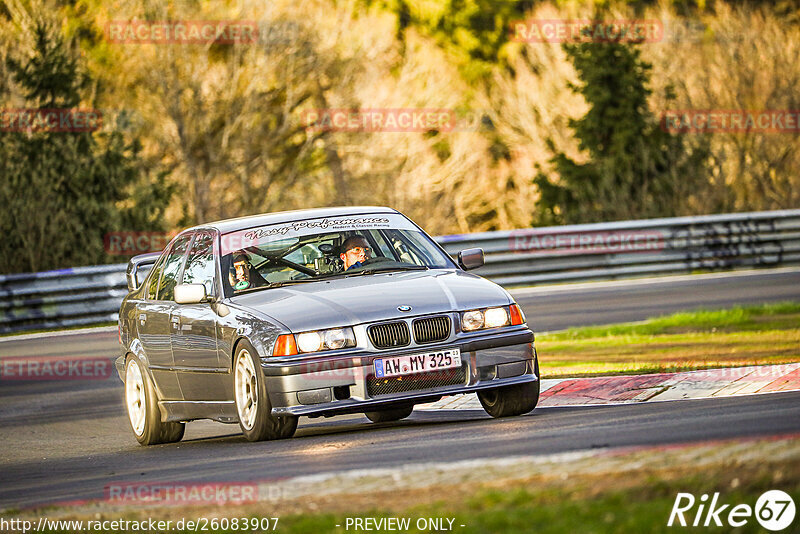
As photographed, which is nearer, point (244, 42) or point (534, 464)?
point (534, 464)

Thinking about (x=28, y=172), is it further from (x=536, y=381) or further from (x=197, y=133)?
(x=536, y=381)

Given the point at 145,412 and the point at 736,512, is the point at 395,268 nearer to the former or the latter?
the point at 145,412

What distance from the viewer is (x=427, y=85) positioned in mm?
48375

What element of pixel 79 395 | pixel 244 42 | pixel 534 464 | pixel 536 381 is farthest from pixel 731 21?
pixel 534 464

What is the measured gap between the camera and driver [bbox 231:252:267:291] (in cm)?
1034

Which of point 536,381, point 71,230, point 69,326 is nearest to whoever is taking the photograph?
point 536,381

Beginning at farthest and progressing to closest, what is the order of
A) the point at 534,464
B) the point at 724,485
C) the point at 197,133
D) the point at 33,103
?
the point at 197,133 < the point at 33,103 < the point at 534,464 < the point at 724,485

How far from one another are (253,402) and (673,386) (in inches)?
137

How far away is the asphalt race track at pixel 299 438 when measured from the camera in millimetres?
7625

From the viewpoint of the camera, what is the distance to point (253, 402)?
9.61 meters

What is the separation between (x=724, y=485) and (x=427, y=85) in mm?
43340

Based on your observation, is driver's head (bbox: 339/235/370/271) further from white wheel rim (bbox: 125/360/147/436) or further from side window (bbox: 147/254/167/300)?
white wheel rim (bbox: 125/360/147/436)

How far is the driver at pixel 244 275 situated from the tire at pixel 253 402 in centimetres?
72

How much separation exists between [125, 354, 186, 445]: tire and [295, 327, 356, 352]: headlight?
7.34ft
